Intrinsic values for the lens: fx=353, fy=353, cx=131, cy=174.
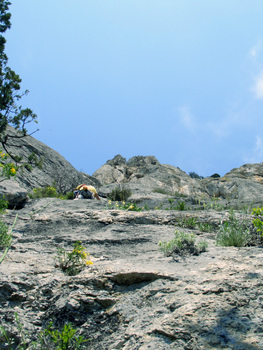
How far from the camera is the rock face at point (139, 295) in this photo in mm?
2318

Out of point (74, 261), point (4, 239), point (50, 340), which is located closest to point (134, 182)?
point (4, 239)

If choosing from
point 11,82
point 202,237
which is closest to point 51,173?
point 11,82

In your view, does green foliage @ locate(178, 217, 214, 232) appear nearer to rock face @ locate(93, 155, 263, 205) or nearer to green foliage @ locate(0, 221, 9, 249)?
green foliage @ locate(0, 221, 9, 249)

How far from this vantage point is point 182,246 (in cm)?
414

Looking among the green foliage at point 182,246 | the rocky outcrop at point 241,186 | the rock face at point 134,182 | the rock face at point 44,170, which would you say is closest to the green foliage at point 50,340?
the green foliage at point 182,246

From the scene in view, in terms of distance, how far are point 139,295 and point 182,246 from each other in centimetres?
129

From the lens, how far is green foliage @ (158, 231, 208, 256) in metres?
4.04

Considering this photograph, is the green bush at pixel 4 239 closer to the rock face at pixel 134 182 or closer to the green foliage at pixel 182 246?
the green foliage at pixel 182 246

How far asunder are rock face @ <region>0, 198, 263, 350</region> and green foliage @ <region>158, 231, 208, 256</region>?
0.11 metres

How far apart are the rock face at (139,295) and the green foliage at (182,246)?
0.11m

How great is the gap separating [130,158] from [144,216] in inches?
1221

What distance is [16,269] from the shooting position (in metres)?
3.51

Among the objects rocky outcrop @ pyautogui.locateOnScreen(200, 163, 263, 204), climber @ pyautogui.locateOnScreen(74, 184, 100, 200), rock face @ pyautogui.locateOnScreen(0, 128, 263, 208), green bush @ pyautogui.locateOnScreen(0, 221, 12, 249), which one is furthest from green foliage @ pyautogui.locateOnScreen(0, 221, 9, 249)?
rocky outcrop @ pyautogui.locateOnScreen(200, 163, 263, 204)

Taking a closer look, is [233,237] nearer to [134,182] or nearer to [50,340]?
[50,340]
